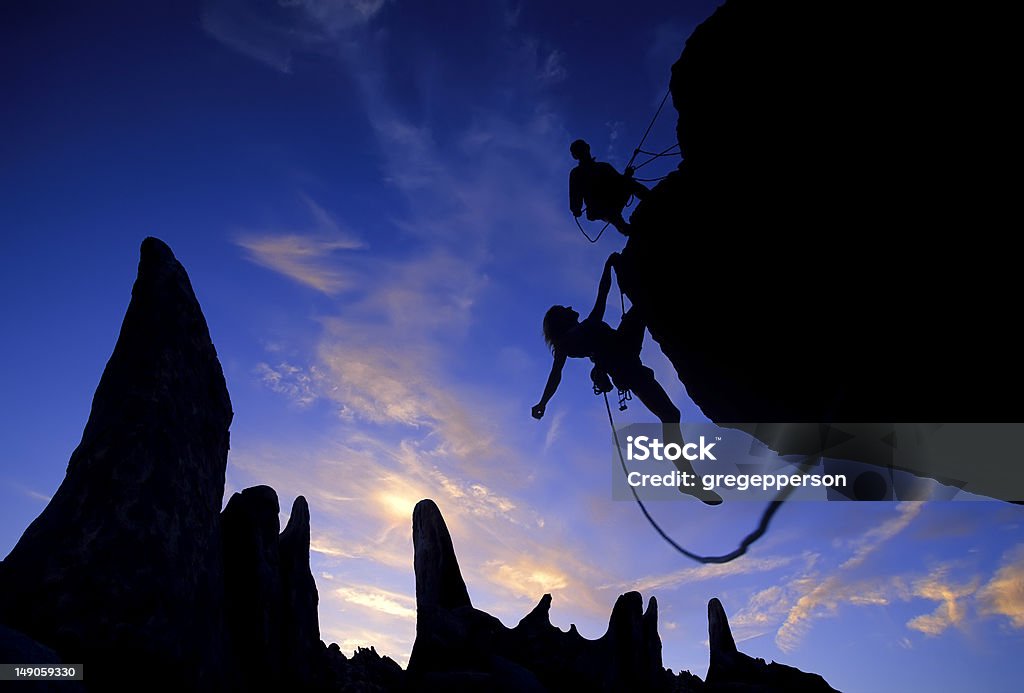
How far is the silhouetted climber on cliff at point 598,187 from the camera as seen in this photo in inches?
543

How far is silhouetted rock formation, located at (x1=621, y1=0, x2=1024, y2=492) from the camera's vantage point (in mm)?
8227

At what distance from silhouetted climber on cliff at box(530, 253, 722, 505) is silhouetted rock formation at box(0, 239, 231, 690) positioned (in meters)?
9.47

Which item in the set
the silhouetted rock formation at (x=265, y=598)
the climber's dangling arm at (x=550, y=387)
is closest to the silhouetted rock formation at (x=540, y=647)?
the silhouetted rock formation at (x=265, y=598)

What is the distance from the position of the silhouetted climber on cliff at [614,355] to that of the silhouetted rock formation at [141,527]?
947 cm

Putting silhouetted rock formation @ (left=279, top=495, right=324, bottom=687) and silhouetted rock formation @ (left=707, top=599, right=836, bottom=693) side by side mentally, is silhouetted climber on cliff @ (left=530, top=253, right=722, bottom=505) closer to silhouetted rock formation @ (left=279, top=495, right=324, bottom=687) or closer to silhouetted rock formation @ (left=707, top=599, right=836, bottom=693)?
silhouetted rock formation @ (left=707, top=599, right=836, bottom=693)

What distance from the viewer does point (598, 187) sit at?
1382cm

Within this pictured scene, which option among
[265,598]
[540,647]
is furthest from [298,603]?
[540,647]

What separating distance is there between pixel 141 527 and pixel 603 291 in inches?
466

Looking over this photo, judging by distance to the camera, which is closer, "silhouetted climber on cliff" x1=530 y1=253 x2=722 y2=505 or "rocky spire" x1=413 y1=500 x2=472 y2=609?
"rocky spire" x1=413 y1=500 x2=472 y2=609

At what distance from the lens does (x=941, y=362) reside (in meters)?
10.1

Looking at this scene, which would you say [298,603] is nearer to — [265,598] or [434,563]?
[265,598]

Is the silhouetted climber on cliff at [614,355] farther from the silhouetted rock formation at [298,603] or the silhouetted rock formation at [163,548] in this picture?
the silhouetted rock formation at [163,548]

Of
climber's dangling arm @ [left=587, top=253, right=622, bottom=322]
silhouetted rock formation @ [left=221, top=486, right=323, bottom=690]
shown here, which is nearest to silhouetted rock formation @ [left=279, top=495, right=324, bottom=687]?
silhouetted rock formation @ [left=221, top=486, right=323, bottom=690]

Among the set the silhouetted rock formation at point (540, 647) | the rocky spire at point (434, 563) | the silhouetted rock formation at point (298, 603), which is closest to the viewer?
the silhouetted rock formation at point (298, 603)
